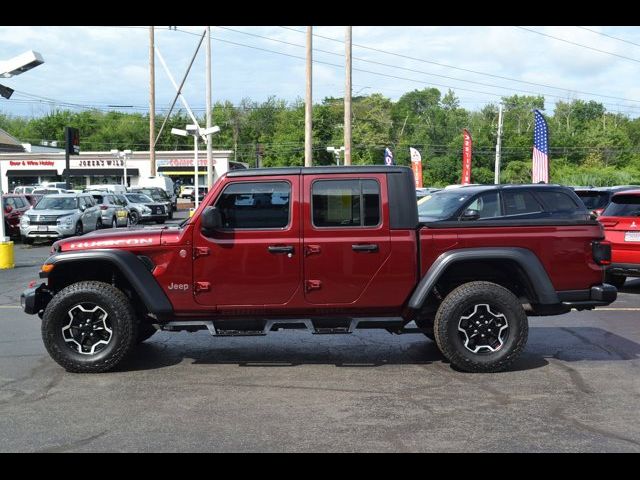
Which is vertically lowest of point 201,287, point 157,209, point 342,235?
point 201,287

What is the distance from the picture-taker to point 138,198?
34.3 m

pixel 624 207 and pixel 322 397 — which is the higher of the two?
pixel 624 207

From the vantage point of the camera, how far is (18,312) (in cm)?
978

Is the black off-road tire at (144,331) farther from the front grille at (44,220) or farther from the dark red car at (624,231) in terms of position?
the front grille at (44,220)

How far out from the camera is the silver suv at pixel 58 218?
22000 mm

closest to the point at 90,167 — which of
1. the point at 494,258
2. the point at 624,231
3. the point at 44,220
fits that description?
the point at 44,220

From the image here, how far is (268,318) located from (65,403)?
197 cm

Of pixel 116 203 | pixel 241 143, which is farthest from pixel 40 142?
pixel 116 203

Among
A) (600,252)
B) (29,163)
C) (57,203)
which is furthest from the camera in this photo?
(29,163)

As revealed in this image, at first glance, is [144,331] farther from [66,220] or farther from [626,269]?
[66,220]

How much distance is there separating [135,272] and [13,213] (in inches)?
785

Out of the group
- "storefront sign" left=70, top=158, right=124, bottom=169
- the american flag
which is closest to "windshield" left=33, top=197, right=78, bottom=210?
the american flag

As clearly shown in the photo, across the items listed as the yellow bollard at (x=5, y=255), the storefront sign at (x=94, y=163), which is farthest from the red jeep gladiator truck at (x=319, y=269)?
the storefront sign at (x=94, y=163)

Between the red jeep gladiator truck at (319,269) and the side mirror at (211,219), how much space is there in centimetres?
2
